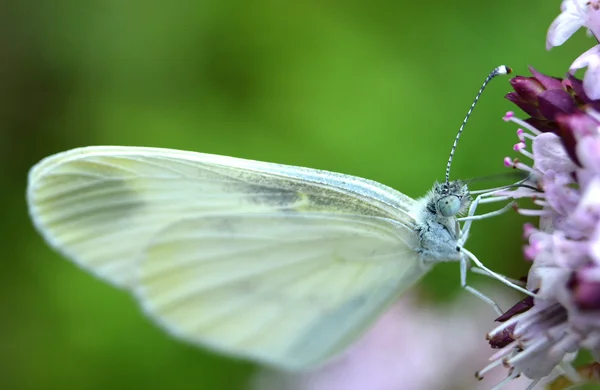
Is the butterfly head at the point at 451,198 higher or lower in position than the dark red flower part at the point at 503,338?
higher

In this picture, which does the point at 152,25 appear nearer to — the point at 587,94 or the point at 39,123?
the point at 39,123

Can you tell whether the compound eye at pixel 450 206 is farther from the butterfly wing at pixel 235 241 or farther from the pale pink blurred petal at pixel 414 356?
the pale pink blurred petal at pixel 414 356

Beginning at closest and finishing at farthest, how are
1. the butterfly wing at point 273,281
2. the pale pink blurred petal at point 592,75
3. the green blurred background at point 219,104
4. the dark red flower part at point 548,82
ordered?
the pale pink blurred petal at point 592,75
the dark red flower part at point 548,82
the butterfly wing at point 273,281
the green blurred background at point 219,104

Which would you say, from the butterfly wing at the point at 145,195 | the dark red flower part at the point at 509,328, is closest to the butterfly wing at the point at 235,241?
the butterfly wing at the point at 145,195

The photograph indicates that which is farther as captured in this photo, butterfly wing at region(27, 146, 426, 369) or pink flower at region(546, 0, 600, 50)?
butterfly wing at region(27, 146, 426, 369)

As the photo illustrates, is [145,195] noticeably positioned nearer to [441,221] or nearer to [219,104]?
[441,221]

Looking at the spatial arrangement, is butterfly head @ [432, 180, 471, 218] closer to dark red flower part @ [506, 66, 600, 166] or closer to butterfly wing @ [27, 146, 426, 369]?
butterfly wing @ [27, 146, 426, 369]

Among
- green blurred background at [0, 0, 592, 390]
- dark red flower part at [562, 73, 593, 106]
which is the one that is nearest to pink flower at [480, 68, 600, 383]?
dark red flower part at [562, 73, 593, 106]

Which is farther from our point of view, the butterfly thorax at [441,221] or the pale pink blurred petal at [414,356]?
the pale pink blurred petal at [414,356]
